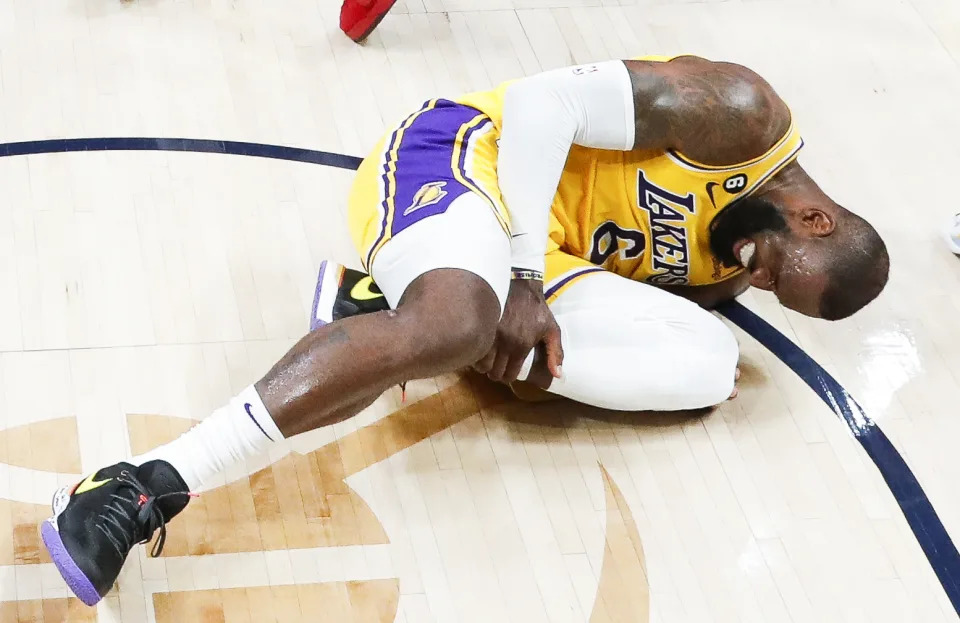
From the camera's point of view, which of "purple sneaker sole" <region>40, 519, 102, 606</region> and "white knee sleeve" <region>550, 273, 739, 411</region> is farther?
"white knee sleeve" <region>550, 273, 739, 411</region>

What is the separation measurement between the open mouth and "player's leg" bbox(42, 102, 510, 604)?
1.59ft

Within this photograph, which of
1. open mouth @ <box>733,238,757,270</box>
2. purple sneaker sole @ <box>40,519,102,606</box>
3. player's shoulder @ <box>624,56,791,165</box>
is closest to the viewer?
purple sneaker sole @ <box>40,519,102,606</box>

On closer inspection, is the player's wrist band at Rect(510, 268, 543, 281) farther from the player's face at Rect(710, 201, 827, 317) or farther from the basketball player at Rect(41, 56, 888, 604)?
the player's face at Rect(710, 201, 827, 317)

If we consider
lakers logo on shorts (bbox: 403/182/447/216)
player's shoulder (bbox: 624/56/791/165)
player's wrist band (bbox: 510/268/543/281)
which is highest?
player's shoulder (bbox: 624/56/791/165)

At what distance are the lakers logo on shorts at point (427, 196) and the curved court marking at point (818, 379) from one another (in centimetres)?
73

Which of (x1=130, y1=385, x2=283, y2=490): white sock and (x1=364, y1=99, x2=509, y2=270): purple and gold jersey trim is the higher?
(x1=364, y1=99, x2=509, y2=270): purple and gold jersey trim

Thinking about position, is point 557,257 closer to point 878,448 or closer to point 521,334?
point 521,334

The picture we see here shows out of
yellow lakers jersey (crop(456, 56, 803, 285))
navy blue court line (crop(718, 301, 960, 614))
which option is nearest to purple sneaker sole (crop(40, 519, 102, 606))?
yellow lakers jersey (crop(456, 56, 803, 285))

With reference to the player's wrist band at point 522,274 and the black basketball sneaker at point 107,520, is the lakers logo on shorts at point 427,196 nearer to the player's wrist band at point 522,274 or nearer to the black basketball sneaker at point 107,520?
the player's wrist band at point 522,274

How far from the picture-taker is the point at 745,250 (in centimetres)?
214

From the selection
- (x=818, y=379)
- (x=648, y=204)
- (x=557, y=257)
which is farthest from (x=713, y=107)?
(x=818, y=379)

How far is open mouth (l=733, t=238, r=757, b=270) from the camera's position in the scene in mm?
2135

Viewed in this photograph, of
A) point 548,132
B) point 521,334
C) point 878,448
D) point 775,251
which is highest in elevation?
point 548,132

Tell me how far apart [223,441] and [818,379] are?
1385 mm
